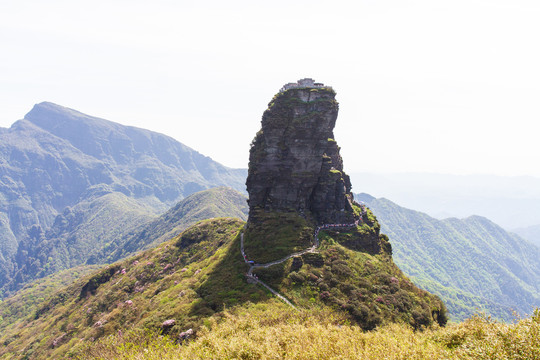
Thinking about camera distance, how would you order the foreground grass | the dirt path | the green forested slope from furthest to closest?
1. the dirt path
2. the green forested slope
3. the foreground grass

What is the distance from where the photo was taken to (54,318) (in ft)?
367

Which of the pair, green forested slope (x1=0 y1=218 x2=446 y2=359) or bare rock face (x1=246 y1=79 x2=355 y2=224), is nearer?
green forested slope (x1=0 y1=218 x2=446 y2=359)

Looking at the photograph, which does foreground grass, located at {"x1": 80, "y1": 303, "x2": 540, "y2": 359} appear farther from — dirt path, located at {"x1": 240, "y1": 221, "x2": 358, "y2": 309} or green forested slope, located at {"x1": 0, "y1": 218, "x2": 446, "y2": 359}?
dirt path, located at {"x1": 240, "y1": 221, "x2": 358, "y2": 309}

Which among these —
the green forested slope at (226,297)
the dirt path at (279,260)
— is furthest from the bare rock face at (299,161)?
the green forested slope at (226,297)

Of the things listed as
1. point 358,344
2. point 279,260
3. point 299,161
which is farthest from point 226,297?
Result: point 299,161

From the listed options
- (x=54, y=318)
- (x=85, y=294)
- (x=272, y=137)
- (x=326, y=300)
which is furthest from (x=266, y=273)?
(x=54, y=318)

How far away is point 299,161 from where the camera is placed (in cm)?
8556

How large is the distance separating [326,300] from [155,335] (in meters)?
35.3

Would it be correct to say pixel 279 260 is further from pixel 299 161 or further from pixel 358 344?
pixel 358 344

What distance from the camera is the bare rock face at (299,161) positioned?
85.1 meters

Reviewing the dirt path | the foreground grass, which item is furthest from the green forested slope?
the foreground grass

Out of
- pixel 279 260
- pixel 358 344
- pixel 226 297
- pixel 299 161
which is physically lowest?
pixel 226 297

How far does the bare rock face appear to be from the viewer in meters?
85.1

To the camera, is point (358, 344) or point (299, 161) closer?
point (358, 344)
